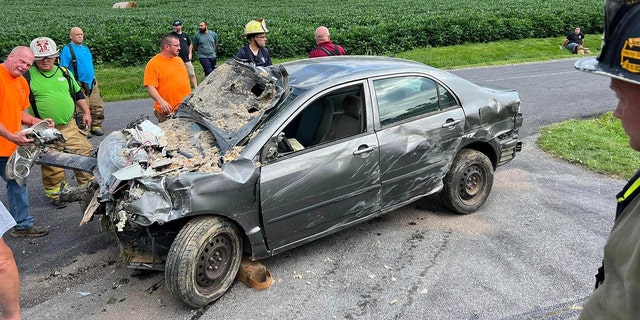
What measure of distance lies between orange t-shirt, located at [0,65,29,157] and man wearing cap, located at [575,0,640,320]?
5.08 m

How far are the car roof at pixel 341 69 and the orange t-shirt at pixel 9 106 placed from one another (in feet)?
8.91

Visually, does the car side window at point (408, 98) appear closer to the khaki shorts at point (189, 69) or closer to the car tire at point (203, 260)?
the car tire at point (203, 260)

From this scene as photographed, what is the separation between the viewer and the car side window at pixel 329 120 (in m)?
4.43

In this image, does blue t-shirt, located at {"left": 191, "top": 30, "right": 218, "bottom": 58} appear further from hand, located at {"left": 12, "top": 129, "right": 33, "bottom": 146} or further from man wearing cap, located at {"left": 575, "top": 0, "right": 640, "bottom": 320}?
man wearing cap, located at {"left": 575, "top": 0, "right": 640, "bottom": 320}

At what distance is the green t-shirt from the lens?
5578 mm

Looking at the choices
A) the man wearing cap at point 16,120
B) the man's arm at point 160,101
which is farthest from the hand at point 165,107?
the man wearing cap at point 16,120

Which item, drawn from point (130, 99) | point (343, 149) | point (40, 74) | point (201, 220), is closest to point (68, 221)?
point (40, 74)

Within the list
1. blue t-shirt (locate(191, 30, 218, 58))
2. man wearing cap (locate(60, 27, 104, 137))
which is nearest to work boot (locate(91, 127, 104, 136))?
man wearing cap (locate(60, 27, 104, 137))

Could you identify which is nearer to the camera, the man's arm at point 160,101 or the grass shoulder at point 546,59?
the man's arm at point 160,101

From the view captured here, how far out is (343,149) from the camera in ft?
13.8

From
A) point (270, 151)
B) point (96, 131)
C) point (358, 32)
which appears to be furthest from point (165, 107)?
point (358, 32)

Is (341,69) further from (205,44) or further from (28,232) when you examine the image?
(205,44)

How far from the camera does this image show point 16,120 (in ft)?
16.0

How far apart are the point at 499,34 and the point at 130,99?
15514 millimetres
